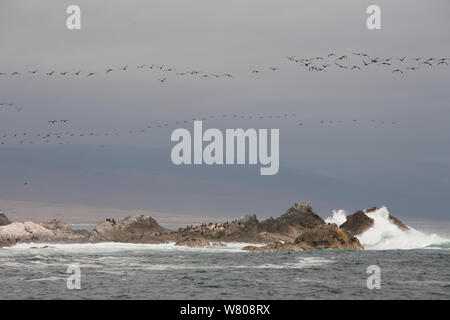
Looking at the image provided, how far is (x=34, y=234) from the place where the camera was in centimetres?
11731

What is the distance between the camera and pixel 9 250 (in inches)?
3979

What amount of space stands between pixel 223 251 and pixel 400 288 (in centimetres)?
4453

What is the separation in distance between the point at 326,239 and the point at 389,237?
86.6 feet

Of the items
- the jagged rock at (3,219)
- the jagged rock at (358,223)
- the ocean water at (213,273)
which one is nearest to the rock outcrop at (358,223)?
the jagged rock at (358,223)

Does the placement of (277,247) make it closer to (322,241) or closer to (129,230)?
(322,241)

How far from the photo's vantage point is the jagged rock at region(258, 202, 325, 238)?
403 feet

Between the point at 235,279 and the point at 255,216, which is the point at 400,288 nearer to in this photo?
the point at 235,279

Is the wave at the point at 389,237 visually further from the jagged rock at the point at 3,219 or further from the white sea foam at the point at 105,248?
the jagged rock at the point at 3,219

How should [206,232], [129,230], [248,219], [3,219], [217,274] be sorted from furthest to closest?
[3,219] < [248,219] < [129,230] < [206,232] < [217,274]

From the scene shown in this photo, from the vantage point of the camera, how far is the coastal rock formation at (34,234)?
11281cm

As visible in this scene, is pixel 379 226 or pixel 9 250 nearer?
pixel 9 250

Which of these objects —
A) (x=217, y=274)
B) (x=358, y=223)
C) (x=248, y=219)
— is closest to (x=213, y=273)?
(x=217, y=274)

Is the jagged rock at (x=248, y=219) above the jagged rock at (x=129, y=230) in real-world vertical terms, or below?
above
